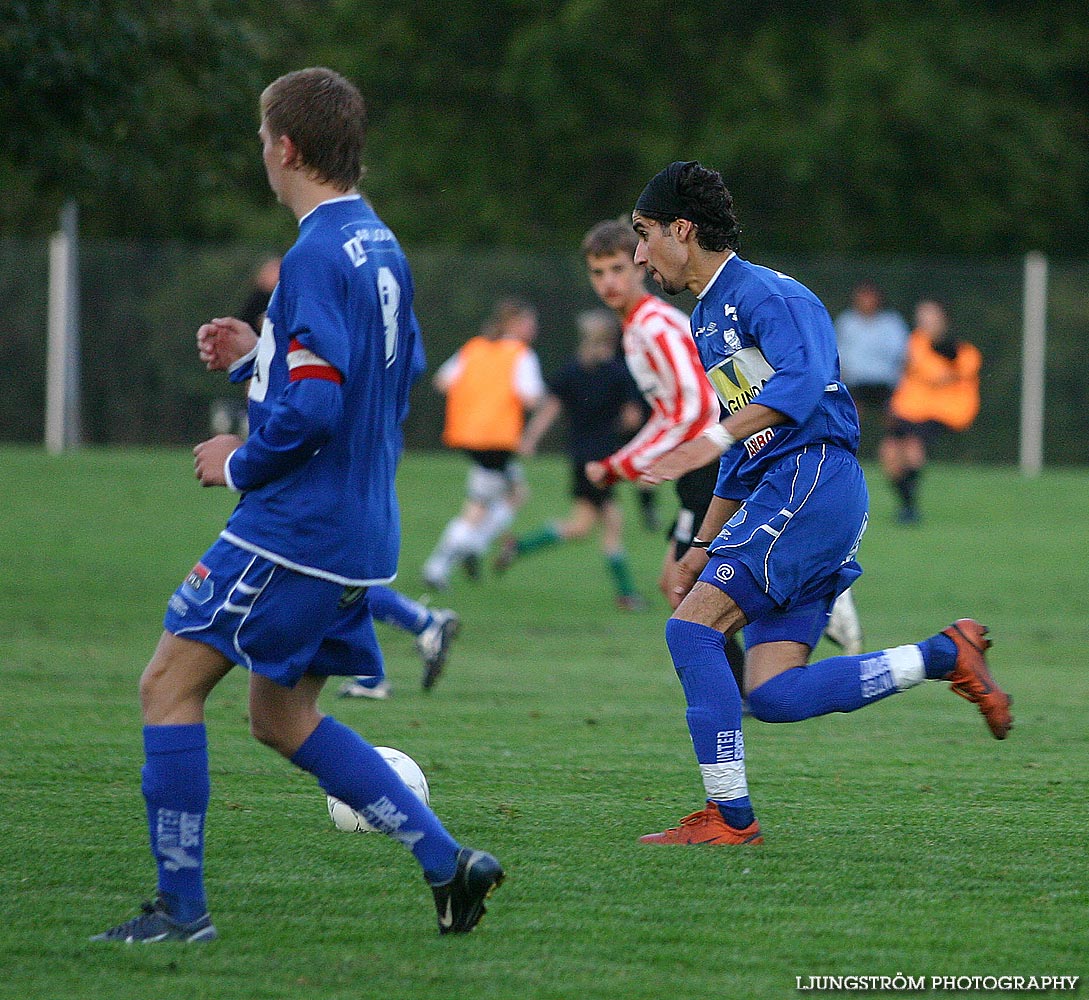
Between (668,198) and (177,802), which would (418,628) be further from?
(177,802)

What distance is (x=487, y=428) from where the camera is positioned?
1447 centimetres

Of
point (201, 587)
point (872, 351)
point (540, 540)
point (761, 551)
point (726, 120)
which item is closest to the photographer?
point (201, 587)

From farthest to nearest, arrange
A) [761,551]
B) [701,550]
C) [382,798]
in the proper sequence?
[701,550] < [761,551] < [382,798]

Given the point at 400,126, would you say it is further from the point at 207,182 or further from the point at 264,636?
the point at 264,636

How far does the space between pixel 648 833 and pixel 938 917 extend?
1.23m

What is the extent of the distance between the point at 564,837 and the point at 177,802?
1.60 m

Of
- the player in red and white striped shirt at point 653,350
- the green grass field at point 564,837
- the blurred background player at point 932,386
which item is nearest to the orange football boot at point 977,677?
the green grass field at point 564,837

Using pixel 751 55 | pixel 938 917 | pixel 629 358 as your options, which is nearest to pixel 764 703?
pixel 938 917

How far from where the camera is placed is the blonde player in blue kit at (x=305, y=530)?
4.00 m

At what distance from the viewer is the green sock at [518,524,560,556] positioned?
1309 cm

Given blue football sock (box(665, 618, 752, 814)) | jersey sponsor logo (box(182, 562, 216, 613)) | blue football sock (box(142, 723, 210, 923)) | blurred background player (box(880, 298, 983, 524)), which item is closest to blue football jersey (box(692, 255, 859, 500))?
blue football sock (box(665, 618, 752, 814))

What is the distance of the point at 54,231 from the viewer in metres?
32.5

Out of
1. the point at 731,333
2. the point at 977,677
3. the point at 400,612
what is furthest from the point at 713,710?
the point at 400,612

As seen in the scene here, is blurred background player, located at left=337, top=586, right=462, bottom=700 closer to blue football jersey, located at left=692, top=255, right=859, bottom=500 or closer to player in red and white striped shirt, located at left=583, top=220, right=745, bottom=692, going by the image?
player in red and white striped shirt, located at left=583, top=220, right=745, bottom=692
